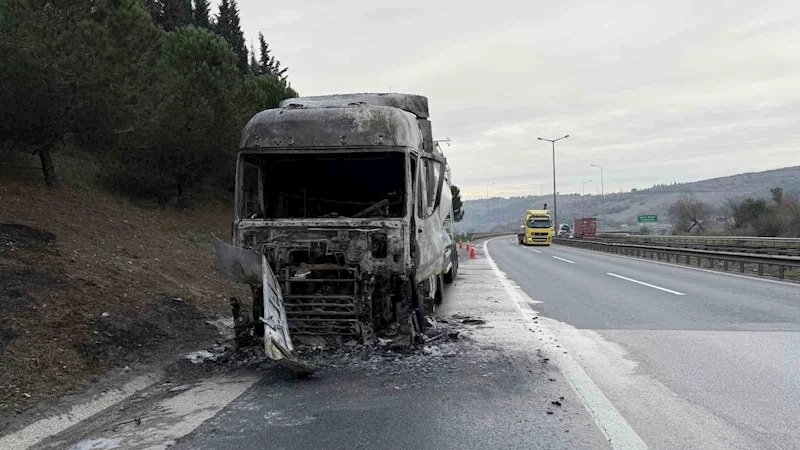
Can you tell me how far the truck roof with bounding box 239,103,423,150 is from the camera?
657 centimetres

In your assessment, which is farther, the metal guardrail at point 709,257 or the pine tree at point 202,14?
the pine tree at point 202,14

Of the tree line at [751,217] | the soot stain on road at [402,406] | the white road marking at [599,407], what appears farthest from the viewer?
the tree line at [751,217]

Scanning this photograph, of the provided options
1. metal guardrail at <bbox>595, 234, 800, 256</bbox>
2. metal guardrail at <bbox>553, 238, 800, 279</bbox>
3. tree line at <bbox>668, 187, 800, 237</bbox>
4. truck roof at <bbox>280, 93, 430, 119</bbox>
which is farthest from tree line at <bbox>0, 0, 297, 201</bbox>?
tree line at <bbox>668, 187, 800, 237</bbox>

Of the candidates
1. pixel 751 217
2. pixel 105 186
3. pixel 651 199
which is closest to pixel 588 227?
pixel 751 217

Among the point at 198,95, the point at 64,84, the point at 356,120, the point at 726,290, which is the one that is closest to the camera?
the point at 356,120

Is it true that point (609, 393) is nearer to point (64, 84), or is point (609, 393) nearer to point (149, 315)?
point (149, 315)

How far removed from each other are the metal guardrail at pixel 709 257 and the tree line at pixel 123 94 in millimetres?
15947

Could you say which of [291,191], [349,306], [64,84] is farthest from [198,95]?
[349,306]

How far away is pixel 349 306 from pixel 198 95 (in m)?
11.7

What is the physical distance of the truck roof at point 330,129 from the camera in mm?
6566

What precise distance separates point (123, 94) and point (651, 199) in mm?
153957

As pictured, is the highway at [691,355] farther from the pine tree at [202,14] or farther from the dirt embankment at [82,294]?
the pine tree at [202,14]

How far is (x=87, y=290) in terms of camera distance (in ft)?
23.7

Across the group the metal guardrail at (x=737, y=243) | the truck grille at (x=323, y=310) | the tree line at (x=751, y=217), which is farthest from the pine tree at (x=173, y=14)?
the tree line at (x=751, y=217)
